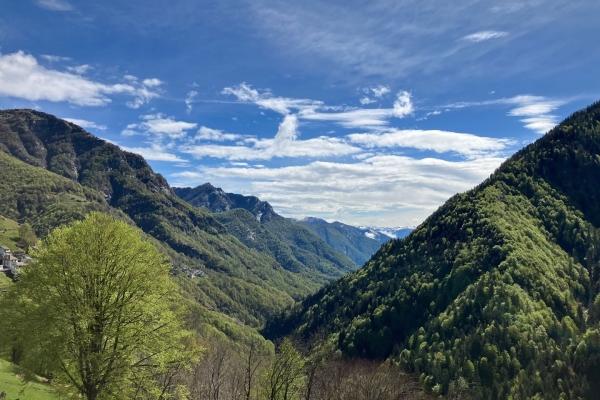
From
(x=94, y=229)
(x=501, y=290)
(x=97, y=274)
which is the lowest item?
(x=501, y=290)

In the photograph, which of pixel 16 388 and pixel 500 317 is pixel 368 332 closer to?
pixel 500 317

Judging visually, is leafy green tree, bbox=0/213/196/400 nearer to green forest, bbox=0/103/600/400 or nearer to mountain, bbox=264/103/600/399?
green forest, bbox=0/103/600/400

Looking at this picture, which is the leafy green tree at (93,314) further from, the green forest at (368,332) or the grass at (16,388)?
the grass at (16,388)

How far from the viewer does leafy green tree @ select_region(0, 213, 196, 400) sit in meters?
23.2

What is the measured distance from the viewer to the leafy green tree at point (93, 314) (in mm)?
23172

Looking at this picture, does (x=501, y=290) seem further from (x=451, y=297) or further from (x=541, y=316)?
(x=451, y=297)

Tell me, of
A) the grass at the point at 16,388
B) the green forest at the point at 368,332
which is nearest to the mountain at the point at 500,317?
the green forest at the point at 368,332

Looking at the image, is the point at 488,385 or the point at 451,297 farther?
the point at 451,297

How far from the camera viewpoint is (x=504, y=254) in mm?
166500

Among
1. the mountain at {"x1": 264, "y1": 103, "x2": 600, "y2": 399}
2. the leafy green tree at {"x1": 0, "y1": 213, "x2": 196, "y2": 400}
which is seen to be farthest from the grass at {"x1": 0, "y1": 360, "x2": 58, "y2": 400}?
the mountain at {"x1": 264, "y1": 103, "x2": 600, "y2": 399}

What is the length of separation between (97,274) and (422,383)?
4558 inches

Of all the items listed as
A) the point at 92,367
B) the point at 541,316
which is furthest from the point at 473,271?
the point at 92,367

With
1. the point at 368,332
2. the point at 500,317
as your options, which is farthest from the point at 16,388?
the point at 368,332

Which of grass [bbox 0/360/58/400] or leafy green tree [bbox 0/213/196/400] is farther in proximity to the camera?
grass [bbox 0/360/58/400]
